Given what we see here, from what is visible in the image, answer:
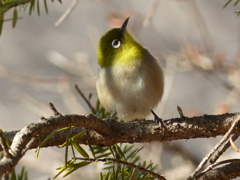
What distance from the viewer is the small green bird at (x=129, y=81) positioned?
5.83 ft

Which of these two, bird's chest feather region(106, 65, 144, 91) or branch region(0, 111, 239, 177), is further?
bird's chest feather region(106, 65, 144, 91)

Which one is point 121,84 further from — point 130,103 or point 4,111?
point 4,111

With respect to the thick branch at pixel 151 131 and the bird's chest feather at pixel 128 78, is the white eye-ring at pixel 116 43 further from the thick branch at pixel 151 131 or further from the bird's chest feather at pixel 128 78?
the thick branch at pixel 151 131

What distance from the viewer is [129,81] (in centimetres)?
177

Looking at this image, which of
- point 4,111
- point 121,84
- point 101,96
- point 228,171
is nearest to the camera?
point 228,171

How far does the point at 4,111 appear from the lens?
16.3ft

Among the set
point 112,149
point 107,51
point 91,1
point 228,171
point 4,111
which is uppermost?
point 91,1

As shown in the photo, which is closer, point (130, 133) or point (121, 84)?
point (130, 133)

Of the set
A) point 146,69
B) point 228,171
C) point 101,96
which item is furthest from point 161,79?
point 228,171

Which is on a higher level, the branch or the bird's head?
the bird's head

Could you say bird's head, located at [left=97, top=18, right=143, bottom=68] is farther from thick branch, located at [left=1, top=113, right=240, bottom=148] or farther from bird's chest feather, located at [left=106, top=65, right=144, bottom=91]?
thick branch, located at [left=1, top=113, right=240, bottom=148]

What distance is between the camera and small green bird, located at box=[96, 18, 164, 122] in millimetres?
A: 1777

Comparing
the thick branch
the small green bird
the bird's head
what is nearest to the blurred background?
the bird's head

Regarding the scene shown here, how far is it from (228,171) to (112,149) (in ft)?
1.23
